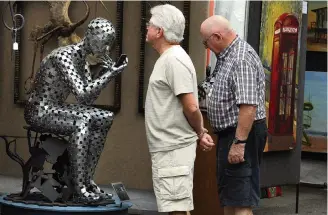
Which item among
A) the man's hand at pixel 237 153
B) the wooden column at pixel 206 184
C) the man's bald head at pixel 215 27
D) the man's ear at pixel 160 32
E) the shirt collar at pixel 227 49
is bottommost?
the wooden column at pixel 206 184

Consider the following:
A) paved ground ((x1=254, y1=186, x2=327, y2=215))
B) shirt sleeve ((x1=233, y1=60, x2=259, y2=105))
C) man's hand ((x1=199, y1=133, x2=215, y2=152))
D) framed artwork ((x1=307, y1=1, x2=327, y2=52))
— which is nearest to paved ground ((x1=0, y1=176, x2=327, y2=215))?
paved ground ((x1=254, y1=186, x2=327, y2=215))

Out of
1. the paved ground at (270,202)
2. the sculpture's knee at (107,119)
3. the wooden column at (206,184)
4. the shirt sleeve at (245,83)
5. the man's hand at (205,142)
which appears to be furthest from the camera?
the paved ground at (270,202)

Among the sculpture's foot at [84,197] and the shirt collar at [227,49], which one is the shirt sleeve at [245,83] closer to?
the shirt collar at [227,49]

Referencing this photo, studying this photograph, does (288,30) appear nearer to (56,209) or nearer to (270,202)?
(270,202)

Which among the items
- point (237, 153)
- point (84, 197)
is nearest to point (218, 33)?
point (237, 153)

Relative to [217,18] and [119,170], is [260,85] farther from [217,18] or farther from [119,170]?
[119,170]

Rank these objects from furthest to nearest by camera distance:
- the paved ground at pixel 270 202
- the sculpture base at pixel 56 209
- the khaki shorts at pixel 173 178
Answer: the paved ground at pixel 270 202, the sculpture base at pixel 56 209, the khaki shorts at pixel 173 178

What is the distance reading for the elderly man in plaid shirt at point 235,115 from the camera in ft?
20.7

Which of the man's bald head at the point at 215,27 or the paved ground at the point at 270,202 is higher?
the man's bald head at the point at 215,27

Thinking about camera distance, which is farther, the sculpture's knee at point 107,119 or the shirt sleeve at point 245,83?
the sculpture's knee at point 107,119

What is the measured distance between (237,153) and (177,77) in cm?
61

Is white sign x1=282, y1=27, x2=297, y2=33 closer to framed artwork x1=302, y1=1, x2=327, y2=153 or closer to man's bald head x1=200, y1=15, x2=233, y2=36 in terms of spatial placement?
man's bald head x1=200, y1=15, x2=233, y2=36

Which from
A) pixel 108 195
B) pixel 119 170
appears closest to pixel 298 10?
pixel 119 170

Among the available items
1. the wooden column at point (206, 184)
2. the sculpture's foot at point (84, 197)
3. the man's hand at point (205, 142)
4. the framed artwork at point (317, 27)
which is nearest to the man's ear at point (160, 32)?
the man's hand at point (205, 142)
